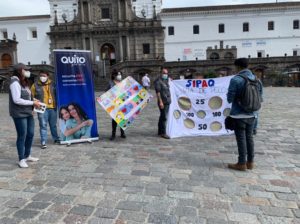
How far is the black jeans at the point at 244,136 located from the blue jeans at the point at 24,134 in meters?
3.90

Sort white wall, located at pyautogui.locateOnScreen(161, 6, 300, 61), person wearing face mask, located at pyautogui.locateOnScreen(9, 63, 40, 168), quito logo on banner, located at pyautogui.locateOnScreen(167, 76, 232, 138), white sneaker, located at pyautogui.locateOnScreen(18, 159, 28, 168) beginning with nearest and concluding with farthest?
person wearing face mask, located at pyautogui.locateOnScreen(9, 63, 40, 168) → white sneaker, located at pyautogui.locateOnScreen(18, 159, 28, 168) → quito logo on banner, located at pyautogui.locateOnScreen(167, 76, 232, 138) → white wall, located at pyautogui.locateOnScreen(161, 6, 300, 61)

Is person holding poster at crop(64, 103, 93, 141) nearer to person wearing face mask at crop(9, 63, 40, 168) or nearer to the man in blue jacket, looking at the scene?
person wearing face mask at crop(9, 63, 40, 168)

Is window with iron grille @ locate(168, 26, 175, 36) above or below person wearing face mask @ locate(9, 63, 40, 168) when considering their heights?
above

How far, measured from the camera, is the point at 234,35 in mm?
43094

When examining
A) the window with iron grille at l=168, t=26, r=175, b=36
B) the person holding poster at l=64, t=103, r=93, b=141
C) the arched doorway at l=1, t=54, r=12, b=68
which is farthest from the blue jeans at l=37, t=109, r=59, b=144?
the arched doorway at l=1, t=54, r=12, b=68

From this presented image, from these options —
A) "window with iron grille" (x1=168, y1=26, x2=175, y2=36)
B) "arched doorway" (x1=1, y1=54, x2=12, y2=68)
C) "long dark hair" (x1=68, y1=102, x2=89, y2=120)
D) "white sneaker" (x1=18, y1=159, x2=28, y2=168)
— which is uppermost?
"window with iron grille" (x1=168, y1=26, x2=175, y2=36)

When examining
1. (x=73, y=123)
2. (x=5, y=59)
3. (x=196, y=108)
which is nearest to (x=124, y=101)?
(x=73, y=123)

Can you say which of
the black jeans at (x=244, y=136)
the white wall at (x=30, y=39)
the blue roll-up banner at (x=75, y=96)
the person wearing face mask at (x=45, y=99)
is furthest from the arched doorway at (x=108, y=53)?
the black jeans at (x=244, y=136)

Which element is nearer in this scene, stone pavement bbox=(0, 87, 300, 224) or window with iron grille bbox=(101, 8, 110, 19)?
stone pavement bbox=(0, 87, 300, 224)

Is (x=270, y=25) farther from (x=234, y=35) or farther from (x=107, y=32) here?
(x=107, y=32)

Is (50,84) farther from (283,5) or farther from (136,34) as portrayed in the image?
(283,5)

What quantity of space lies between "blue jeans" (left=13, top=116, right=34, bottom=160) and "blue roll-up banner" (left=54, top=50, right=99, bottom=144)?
60.7 inches

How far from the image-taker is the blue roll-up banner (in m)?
7.30

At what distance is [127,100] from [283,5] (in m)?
42.2
